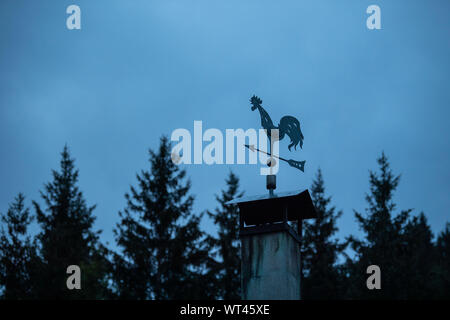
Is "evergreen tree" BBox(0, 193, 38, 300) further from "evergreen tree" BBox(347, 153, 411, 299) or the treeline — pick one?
"evergreen tree" BBox(347, 153, 411, 299)

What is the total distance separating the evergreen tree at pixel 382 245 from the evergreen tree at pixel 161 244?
750 cm

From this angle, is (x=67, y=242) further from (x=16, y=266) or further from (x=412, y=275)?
(x=412, y=275)

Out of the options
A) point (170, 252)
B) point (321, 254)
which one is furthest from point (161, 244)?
point (321, 254)

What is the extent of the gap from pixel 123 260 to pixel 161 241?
2.02 m

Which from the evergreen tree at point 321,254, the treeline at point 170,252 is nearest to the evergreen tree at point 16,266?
the treeline at point 170,252

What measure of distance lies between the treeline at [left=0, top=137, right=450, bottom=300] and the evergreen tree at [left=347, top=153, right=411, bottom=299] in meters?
0.05

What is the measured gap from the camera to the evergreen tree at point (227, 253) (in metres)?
28.5

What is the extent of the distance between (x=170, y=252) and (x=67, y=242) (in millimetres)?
5143

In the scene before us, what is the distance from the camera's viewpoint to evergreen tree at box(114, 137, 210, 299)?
26.4 m

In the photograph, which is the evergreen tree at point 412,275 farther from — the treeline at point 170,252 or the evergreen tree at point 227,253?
the evergreen tree at point 227,253

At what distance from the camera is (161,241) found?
27.3 metres

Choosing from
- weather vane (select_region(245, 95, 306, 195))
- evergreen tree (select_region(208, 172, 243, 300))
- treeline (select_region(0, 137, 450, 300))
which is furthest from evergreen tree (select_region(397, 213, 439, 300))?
weather vane (select_region(245, 95, 306, 195))

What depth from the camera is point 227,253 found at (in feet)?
97.2
